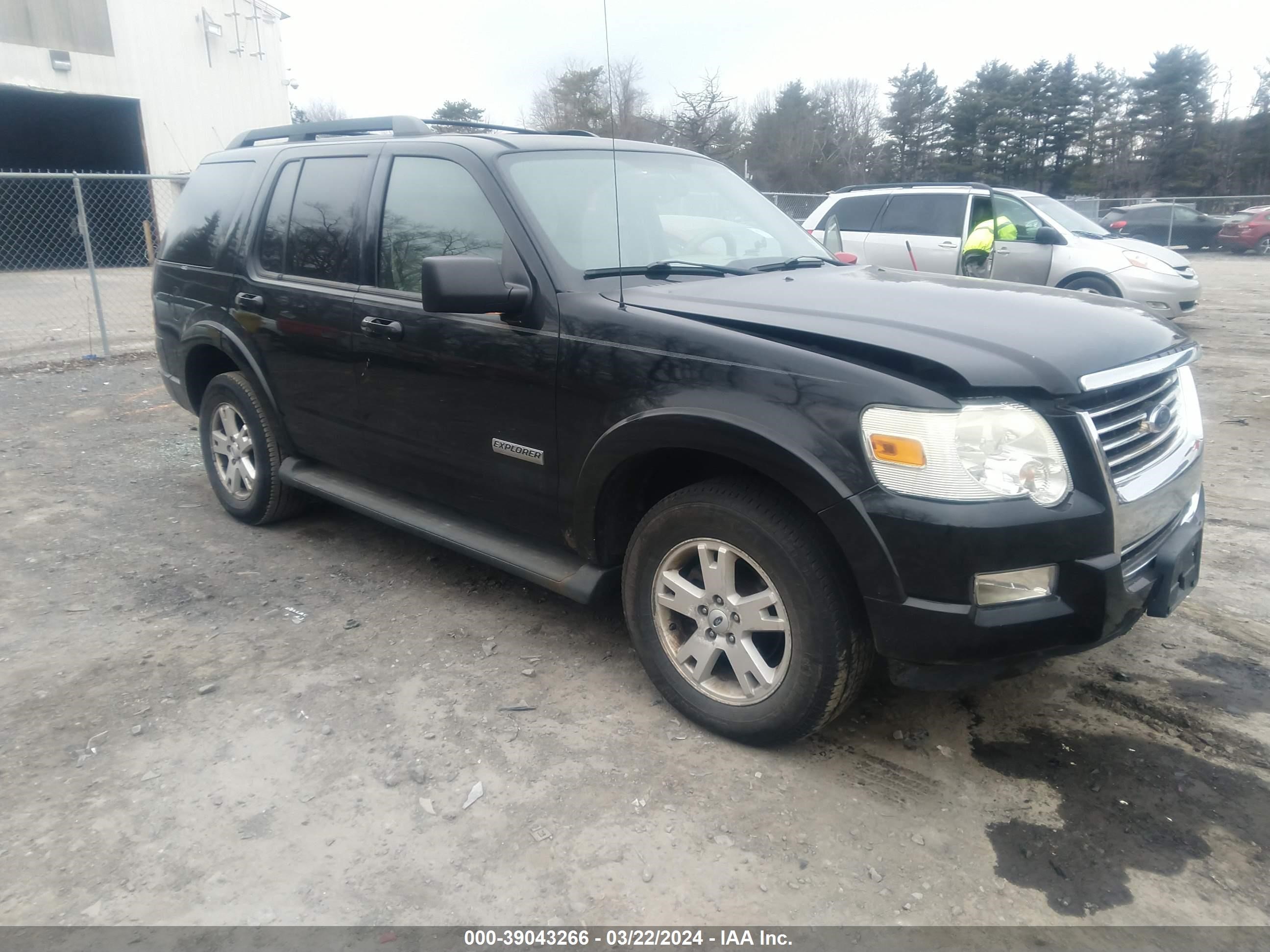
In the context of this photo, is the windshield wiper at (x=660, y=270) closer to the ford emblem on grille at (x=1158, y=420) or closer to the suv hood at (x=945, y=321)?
the suv hood at (x=945, y=321)

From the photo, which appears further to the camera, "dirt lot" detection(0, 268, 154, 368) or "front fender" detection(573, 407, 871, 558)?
"dirt lot" detection(0, 268, 154, 368)

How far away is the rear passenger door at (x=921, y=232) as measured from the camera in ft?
34.2

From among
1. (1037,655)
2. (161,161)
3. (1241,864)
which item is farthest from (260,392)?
(161,161)

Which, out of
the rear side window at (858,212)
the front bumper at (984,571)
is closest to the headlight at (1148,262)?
the rear side window at (858,212)

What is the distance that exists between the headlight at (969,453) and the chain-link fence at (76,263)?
31.5 feet

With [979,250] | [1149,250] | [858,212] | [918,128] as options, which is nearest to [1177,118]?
[918,128]

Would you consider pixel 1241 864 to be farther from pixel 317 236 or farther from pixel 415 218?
pixel 317 236

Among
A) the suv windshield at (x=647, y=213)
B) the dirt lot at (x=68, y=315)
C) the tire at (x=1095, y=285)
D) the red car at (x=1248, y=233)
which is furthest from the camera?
the red car at (x=1248, y=233)

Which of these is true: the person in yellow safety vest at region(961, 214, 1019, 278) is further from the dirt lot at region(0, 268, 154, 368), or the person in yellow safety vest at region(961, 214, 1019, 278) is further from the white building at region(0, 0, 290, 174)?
the white building at region(0, 0, 290, 174)

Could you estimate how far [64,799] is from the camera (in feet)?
9.31

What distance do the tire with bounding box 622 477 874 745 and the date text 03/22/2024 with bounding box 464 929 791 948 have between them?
2.36ft

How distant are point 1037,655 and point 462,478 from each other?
2.20 metres

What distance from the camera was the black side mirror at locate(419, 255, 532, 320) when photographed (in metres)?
3.06

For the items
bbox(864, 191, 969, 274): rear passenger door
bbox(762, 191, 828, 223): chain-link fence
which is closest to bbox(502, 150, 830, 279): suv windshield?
bbox(864, 191, 969, 274): rear passenger door
